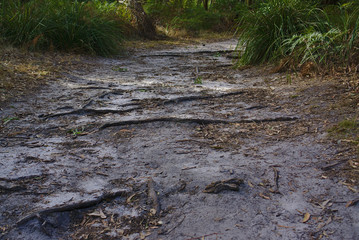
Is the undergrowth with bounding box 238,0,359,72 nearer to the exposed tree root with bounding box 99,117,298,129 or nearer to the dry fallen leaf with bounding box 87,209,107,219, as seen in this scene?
the exposed tree root with bounding box 99,117,298,129

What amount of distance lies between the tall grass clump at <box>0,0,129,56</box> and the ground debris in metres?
5.52

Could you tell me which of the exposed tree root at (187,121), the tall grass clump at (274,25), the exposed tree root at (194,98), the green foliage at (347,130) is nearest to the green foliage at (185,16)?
the tall grass clump at (274,25)

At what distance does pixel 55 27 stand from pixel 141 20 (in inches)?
160

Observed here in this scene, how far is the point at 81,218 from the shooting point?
2129mm

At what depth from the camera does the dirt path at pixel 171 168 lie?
6.59 ft

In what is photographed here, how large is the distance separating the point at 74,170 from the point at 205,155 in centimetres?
100

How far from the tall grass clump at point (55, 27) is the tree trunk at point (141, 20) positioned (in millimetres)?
2743

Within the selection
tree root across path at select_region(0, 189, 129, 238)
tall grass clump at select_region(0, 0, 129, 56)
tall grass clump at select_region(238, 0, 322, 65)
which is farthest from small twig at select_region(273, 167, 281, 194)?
tall grass clump at select_region(0, 0, 129, 56)

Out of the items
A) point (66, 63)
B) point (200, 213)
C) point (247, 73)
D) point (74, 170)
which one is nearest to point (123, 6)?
point (66, 63)

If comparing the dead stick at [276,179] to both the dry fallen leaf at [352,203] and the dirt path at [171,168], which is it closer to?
the dirt path at [171,168]

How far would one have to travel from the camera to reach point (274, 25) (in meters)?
5.78

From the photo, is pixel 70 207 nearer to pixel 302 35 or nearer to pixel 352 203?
pixel 352 203

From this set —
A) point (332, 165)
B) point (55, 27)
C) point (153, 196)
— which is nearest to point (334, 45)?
point (332, 165)

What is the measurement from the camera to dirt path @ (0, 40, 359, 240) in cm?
201
